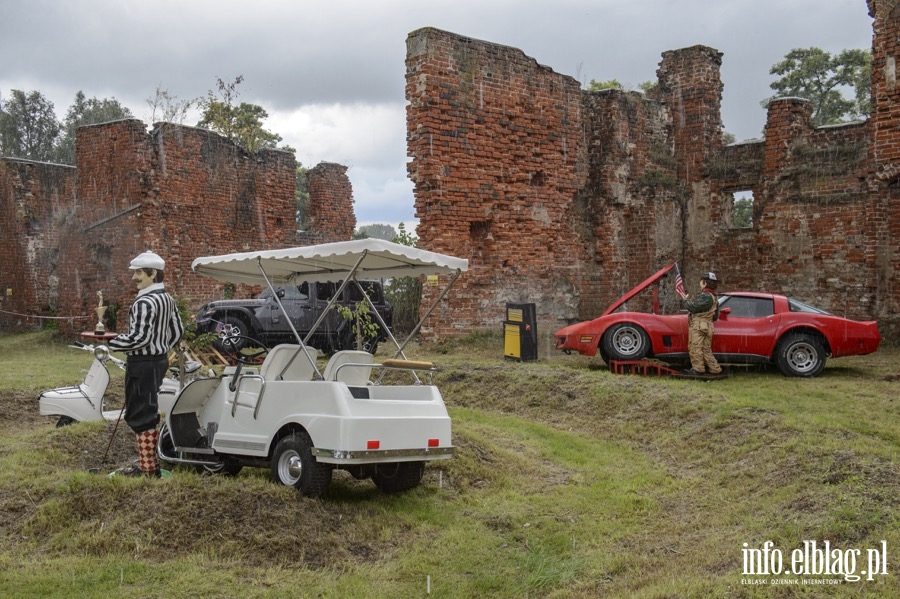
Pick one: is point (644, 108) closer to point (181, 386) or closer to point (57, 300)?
point (181, 386)

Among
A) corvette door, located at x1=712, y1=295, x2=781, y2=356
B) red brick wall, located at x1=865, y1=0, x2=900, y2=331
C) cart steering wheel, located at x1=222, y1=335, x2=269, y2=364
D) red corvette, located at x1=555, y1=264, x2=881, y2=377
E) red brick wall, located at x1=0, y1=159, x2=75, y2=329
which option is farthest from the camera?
red brick wall, located at x1=0, y1=159, x2=75, y2=329

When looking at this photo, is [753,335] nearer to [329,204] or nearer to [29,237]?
[329,204]

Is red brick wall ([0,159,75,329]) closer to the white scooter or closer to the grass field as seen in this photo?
the grass field

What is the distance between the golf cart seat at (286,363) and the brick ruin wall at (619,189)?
850 centimetres

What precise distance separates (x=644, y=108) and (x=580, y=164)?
2417mm

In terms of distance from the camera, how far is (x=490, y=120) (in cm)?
1706

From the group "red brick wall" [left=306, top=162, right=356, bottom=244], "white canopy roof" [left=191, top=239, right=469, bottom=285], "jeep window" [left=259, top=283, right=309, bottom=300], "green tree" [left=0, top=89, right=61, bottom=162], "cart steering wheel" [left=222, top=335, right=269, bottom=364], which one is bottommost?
"cart steering wheel" [left=222, top=335, right=269, bottom=364]

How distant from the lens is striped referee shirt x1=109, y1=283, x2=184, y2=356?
730cm

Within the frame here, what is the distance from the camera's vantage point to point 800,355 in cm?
1294

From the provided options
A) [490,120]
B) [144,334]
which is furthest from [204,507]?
[490,120]

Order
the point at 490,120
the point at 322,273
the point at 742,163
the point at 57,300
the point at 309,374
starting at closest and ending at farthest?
1. the point at 309,374
2. the point at 322,273
3. the point at 490,120
4. the point at 742,163
5. the point at 57,300

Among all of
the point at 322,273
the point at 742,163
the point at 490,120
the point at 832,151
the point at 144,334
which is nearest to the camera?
the point at 144,334

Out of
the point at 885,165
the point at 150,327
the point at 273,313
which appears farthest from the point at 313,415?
the point at 885,165

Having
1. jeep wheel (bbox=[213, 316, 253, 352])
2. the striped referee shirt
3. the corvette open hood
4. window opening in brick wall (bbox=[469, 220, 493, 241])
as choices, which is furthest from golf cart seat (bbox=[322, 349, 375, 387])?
window opening in brick wall (bbox=[469, 220, 493, 241])
